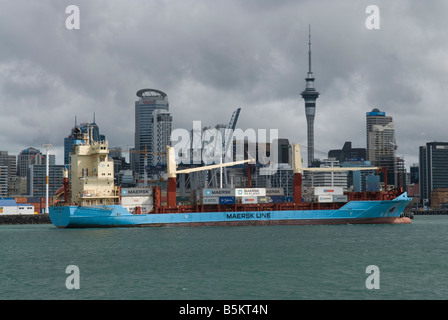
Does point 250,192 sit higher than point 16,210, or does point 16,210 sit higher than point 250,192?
point 250,192

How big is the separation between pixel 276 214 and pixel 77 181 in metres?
27.6

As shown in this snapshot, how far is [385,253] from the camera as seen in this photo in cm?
4612

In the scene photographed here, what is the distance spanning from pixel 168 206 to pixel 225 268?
45.7 meters

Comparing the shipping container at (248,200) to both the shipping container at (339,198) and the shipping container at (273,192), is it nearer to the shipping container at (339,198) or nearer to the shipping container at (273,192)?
the shipping container at (273,192)

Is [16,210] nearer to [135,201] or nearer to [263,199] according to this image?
[135,201]

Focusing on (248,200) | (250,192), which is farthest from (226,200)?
(250,192)

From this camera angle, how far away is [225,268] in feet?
122

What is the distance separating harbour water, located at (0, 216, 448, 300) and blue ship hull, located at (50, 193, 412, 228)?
579 inches

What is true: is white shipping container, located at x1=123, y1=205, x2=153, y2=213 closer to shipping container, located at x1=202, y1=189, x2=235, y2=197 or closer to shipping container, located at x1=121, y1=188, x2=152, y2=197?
shipping container, located at x1=121, y1=188, x2=152, y2=197

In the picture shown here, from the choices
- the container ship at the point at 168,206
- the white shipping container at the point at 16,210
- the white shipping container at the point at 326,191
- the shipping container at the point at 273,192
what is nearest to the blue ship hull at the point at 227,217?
the container ship at the point at 168,206

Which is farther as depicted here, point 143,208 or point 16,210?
point 16,210

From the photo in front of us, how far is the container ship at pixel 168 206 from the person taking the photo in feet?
246

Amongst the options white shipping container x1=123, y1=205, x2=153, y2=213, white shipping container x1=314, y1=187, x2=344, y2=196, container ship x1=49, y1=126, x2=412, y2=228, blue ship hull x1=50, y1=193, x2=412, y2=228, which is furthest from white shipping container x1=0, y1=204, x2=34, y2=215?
white shipping container x1=314, y1=187, x2=344, y2=196

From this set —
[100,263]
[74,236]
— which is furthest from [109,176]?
[100,263]
